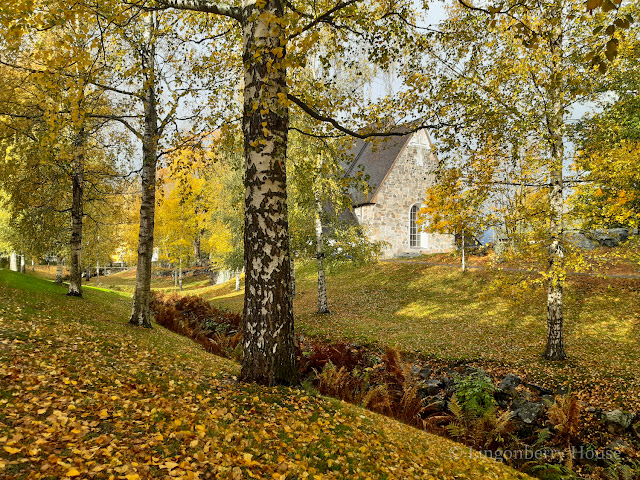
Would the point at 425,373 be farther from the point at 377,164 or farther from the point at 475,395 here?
the point at 377,164

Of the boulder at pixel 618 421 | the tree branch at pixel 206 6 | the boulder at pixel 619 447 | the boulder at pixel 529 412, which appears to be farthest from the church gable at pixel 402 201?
the tree branch at pixel 206 6

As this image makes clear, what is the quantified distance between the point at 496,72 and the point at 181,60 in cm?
811

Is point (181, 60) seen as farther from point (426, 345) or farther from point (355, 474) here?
point (426, 345)

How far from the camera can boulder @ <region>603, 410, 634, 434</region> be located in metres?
6.70

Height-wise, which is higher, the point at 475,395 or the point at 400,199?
the point at 400,199

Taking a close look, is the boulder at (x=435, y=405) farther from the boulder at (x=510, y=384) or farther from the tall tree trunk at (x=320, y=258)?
the tall tree trunk at (x=320, y=258)

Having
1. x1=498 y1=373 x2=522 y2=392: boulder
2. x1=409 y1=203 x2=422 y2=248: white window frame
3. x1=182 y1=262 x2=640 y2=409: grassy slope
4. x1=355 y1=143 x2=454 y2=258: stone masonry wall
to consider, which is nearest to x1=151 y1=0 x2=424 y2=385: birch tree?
x1=498 y1=373 x2=522 y2=392: boulder

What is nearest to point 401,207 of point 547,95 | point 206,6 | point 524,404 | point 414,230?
point 414,230

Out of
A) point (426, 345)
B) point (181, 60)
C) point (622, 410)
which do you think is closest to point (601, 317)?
point (426, 345)

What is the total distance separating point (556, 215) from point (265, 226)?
27.1ft

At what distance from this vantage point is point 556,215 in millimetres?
Result: 9703

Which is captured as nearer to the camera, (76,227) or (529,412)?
(529,412)

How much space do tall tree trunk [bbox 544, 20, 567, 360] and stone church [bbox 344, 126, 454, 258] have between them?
60.3 feet

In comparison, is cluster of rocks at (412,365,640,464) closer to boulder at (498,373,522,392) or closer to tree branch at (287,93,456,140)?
boulder at (498,373,522,392)
